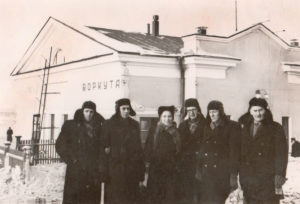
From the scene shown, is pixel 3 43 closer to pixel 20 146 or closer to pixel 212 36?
pixel 20 146

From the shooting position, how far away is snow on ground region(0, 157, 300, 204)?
653cm

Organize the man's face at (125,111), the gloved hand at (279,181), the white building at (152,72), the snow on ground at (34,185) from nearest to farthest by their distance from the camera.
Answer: the gloved hand at (279,181) → the man's face at (125,111) → the snow on ground at (34,185) → the white building at (152,72)

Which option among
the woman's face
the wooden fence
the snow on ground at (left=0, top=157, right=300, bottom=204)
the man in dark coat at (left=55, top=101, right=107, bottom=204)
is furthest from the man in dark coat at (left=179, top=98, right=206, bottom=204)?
the wooden fence

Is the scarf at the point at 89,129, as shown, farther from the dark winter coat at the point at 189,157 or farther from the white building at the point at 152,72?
the white building at the point at 152,72

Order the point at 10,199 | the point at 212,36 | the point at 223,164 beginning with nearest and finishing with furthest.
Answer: the point at 223,164 → the point at 10,199 → the point at 212,36

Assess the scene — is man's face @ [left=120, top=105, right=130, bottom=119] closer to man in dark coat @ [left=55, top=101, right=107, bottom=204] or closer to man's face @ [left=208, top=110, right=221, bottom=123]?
man in dark coat @ [left=55, top=101, right=107, bottom=204]

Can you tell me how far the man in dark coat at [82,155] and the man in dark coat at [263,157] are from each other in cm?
158

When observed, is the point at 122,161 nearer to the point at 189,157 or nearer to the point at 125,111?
the point at 125,111

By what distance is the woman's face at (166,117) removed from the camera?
15.8 ft

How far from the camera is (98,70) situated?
32.7 feet

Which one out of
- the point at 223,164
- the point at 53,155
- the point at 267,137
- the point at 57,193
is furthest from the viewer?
the point at 53,155

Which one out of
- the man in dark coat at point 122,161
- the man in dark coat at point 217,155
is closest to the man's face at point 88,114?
the man in dark coat at point 122,161

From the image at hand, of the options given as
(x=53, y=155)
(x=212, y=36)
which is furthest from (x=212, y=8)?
(x=53, y=155)

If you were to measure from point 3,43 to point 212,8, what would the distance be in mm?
3439
